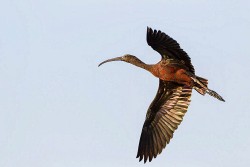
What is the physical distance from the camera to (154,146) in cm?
3275

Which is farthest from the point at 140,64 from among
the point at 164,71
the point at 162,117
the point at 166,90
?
the point at 162,117

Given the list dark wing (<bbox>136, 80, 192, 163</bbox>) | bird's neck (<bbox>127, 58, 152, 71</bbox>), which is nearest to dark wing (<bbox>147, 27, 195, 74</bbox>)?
bird's neck (<bbox>127, 58, 152, 71</bbox>)

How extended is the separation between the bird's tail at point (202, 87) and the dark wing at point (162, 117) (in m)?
1.13

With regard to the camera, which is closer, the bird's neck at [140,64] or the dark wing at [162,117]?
the bird's neck at [140,64]

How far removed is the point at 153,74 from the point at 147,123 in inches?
109

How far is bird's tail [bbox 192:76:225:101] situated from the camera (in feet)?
101

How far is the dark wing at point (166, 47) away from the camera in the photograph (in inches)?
1192

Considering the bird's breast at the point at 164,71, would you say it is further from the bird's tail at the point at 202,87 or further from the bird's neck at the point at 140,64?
the bird's tail at the point at 202,87

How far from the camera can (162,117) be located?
1323 inches

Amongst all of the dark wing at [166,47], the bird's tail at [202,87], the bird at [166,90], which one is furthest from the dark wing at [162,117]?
the dark wing at [166,47]

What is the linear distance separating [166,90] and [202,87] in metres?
2.65

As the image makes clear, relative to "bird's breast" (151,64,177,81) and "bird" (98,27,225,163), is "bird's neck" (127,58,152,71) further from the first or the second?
"bird's breast" (151,64,177,81)

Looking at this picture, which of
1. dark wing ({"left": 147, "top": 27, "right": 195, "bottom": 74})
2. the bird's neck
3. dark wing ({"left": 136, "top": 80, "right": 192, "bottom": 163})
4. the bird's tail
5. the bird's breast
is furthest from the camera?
dark wing ({"left": 136, "top": 80, "right": 192, "bottom": 163})

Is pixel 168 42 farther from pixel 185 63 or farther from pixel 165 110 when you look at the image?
pixel 165 110
